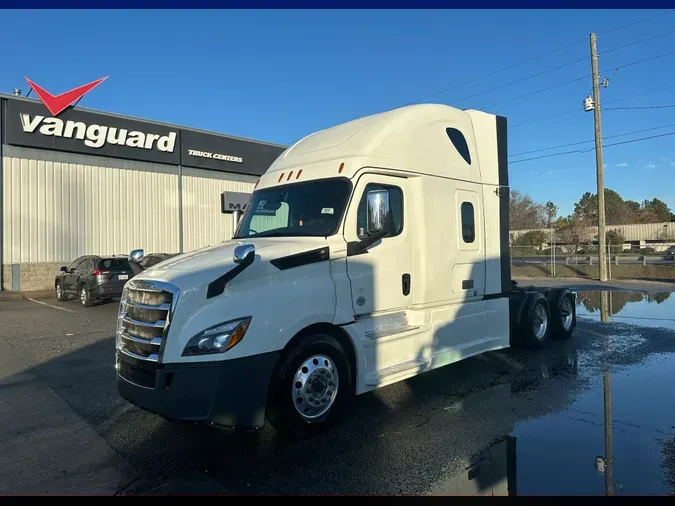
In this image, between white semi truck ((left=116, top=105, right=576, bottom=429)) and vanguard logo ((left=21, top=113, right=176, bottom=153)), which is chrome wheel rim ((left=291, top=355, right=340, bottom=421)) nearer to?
white semi truck ((left=116, top=105, right=576, bottom=429))

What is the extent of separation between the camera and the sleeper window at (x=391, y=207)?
505 centimetres

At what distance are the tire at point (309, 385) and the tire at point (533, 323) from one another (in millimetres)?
4174

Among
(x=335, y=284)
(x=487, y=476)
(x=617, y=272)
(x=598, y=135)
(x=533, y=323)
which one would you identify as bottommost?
(x=487, y=476)

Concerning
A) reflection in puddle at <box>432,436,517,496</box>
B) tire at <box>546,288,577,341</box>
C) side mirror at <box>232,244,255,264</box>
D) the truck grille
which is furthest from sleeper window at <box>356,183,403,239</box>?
tire at <box>546,288,577,341</box>

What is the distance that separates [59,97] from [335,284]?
70.5ft

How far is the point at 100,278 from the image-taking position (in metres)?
15.1

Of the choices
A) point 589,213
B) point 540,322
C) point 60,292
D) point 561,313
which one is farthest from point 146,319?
point 589,213

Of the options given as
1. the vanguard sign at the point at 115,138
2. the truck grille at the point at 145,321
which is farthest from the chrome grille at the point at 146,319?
the vanguard sign at the point at 115,138

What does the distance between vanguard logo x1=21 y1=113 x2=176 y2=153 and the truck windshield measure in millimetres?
19082

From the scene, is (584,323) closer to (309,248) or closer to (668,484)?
(668,484)

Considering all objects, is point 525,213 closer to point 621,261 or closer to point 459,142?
point 621,261

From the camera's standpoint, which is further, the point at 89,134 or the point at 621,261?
the point at 621,261

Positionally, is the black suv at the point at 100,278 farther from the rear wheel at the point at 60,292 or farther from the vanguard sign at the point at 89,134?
the vanguard sign at the point at 89,134

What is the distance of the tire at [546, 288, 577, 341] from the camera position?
28.4 ft
